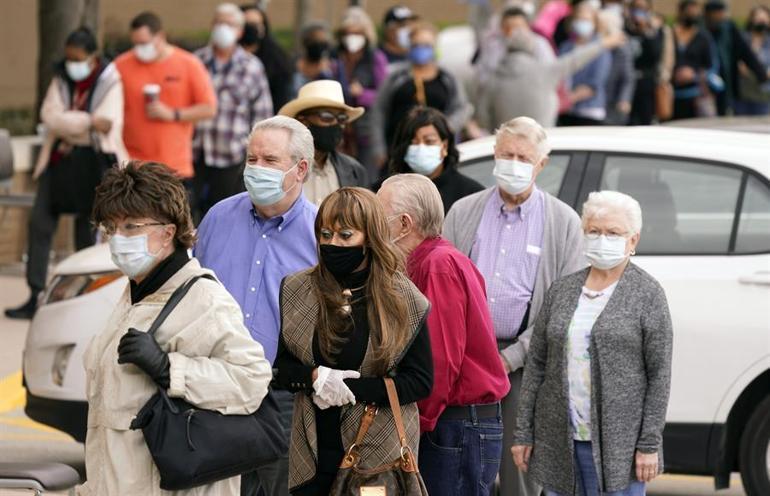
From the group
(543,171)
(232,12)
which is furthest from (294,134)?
(232,12)

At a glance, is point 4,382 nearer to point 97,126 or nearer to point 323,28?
point 97,126

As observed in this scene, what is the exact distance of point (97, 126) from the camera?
11883 mm

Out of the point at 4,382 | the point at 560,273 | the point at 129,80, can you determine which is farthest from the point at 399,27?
the point at 560,273

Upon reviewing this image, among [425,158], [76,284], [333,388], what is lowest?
[76,284]

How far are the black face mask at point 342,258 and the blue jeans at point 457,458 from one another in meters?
0.82

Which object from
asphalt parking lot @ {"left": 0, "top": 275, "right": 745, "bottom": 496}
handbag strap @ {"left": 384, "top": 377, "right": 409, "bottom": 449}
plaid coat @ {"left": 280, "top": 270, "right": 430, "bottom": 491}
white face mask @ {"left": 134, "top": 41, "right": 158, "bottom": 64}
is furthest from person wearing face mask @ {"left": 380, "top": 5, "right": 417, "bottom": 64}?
handbag strap @ {"left": 384, "top": 377, "right": 409, "bottom": 449}

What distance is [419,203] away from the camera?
19.2 feet

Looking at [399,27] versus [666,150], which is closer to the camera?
[666,150]

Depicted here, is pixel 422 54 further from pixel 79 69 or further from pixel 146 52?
pixel 79 69

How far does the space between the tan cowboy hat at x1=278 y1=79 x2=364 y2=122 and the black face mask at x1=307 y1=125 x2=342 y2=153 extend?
93mm

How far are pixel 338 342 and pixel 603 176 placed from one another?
10.1 feet

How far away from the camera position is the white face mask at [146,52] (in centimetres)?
1225

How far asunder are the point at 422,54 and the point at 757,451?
17.2 feet

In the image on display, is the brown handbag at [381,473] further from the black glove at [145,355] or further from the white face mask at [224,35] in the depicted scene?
the white face mask at [224,35]
